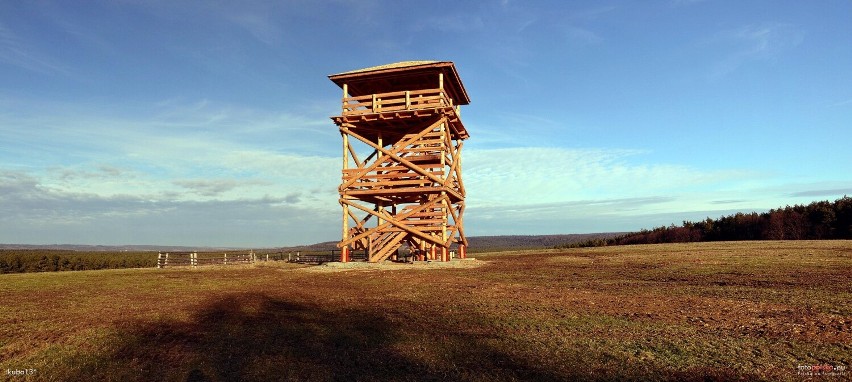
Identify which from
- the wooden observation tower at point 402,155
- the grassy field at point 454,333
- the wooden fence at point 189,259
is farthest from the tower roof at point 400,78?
the wooden fence at point 189,259

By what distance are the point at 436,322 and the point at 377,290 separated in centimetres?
584

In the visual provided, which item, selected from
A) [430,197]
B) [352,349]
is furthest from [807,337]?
[430,197]

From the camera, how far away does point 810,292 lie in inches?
405

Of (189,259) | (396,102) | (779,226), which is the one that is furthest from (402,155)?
(779,226)

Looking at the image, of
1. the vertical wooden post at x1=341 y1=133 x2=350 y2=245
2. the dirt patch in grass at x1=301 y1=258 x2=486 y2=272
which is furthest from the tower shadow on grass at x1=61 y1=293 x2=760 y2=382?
the vertical wooden post at x1=341 y1=133 x2=350 y2=245

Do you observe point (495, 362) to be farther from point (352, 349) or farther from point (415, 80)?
point (415, 80)

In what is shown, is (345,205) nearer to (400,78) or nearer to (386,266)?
(386,266)

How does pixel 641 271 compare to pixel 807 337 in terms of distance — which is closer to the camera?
pixel 807 337

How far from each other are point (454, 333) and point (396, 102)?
21.2 metres

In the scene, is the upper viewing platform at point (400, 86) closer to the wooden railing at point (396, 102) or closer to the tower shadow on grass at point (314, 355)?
the wooden railing at point (396, 102)

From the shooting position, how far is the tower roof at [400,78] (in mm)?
26266

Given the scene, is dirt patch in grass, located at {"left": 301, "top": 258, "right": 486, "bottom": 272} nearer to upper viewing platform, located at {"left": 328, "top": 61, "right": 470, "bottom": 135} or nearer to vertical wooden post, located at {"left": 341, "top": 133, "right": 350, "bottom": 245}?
vertical wooden post, located at {"left": 341, "top": 133, "right": 350, "bottom": 245}

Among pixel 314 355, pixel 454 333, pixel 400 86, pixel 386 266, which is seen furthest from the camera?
pixel 400 86

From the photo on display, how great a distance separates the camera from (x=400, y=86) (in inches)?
1145
